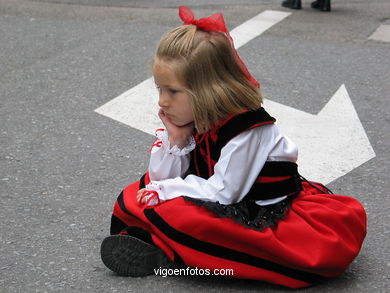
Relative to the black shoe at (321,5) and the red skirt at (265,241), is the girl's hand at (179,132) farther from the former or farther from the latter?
the black shoe at (321,5)

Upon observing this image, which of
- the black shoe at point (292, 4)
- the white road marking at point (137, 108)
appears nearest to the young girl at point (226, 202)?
the white road marking at point (137, 108)

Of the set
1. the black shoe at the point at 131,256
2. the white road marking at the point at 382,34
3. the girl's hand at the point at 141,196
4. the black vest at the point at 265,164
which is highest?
the black vest at the point at 265,164

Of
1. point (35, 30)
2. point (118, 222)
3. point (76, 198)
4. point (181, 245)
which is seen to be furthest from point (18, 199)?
point (35, 30)

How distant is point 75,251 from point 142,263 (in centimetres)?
44

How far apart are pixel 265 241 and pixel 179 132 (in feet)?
1.83

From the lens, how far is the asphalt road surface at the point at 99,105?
3.01m

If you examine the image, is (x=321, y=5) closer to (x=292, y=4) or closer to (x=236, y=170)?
(x=292, y=4)

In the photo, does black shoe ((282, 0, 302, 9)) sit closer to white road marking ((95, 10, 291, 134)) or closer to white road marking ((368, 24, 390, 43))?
white road marking ((368, 24, 390, 43))

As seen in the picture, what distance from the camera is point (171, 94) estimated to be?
2.78 metres

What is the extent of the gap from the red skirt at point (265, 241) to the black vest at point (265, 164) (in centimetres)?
10

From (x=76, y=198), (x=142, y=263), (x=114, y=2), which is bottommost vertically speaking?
(x=114, y=2)

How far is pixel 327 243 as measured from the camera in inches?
107

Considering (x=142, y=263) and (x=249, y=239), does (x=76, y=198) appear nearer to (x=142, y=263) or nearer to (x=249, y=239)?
(x=142, y=263)

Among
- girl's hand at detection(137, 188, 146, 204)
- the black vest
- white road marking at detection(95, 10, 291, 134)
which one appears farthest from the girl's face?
white road marking at detection(95, 10, 291, 134)
